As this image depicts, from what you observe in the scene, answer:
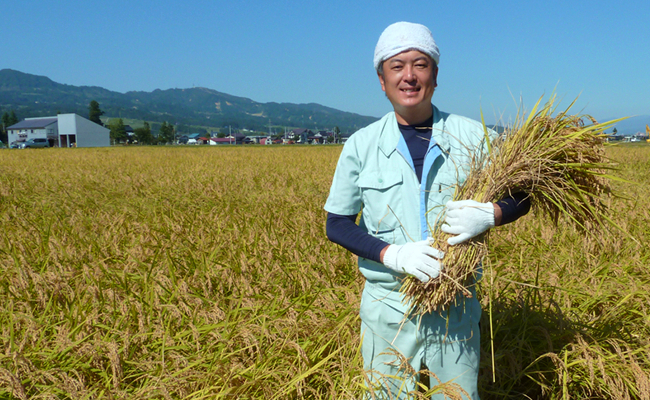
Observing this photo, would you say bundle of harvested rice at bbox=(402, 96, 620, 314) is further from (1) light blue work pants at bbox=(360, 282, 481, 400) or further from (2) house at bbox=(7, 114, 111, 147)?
(2) house at bbox=(7, 114, 111, 147)

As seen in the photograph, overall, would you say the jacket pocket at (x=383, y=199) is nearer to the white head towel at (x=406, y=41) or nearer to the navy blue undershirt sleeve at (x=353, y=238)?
the navy blue undershirt sleeve at (x=353, y=238)

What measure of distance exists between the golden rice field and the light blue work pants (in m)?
0.16

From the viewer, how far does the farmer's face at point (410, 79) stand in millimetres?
1710

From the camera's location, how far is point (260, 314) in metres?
2.70

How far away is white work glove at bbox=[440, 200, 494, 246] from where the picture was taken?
5.16ft

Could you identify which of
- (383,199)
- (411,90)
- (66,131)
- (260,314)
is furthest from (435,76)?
(66,131)

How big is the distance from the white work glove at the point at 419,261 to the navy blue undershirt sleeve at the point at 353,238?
85 mm

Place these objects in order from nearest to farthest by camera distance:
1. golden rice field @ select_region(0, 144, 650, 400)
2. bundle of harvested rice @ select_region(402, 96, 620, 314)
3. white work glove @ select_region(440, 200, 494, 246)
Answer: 1. white work glove @ select_region(440, 200, 494, 246)
2. bundle of harvested rice @ select_region(402, 96, 620, 314)
3. golden rice field @ select_region(0, 144, 650, 400)

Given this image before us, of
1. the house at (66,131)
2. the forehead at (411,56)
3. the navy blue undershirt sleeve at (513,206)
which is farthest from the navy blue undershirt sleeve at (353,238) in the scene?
the house at (66,131)

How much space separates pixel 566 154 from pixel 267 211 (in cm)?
408

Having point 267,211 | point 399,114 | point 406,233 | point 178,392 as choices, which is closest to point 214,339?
point 178,392

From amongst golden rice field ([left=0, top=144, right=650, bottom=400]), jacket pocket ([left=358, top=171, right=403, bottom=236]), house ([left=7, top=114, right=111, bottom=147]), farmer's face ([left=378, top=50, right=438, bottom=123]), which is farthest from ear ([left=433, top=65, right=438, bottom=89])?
house ([left=7, top=114, right=111, bottom=147])

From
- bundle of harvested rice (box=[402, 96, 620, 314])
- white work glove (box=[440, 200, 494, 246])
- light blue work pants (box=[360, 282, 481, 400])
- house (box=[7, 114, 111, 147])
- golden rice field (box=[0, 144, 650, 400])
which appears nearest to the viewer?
white work glove (box=[440, 200, 494, 246])

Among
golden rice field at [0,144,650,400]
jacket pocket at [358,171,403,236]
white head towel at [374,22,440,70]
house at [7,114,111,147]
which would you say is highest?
white head towel at [374,22,440,70]
